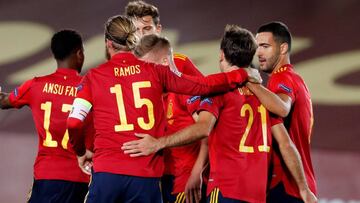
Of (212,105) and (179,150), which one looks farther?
(179,150)

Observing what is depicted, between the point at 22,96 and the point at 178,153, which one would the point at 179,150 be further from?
the point at 22,96

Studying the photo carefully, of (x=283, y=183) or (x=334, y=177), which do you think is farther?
(x=334, y=177)

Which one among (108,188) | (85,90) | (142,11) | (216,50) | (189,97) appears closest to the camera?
(108,188)

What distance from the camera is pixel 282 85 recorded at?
4516 millimetres

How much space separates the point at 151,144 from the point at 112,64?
18.4 inches

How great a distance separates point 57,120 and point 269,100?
1.33 m

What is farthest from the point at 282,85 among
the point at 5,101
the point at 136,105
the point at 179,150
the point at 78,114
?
the point at 5,101

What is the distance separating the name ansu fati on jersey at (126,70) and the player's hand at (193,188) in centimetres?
81

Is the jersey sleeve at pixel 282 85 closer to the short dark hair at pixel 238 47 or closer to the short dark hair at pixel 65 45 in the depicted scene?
the short dark hair at pixel 238 47

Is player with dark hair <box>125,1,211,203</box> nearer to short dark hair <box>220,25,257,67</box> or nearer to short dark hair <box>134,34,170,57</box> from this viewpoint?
short dark hair <box>134,34,170,57</box>

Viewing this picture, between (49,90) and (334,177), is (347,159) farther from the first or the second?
(49,90)

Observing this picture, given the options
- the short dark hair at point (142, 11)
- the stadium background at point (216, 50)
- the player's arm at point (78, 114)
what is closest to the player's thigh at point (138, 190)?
the player's arm at point (78, 114)

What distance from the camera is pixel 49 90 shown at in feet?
15.6

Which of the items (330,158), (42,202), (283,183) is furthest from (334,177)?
(42,202)
